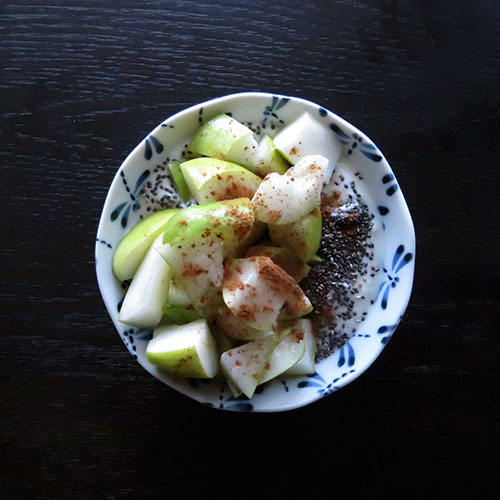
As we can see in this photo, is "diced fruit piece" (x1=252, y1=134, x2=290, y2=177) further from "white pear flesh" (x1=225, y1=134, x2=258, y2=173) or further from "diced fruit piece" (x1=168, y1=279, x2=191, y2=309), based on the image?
"diced fruit piece" (x1=168, y1=279, x2=191, y2=309)

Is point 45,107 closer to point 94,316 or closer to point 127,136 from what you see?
point 127,136

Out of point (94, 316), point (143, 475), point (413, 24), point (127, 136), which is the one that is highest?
point (413, 24)

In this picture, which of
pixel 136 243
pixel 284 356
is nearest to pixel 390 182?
pixel 284 356

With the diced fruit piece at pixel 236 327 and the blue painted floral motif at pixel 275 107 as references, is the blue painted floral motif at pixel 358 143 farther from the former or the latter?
the diced fruit piece at pixel 236 327

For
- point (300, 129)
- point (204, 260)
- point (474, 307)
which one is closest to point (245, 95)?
point (300, 129)

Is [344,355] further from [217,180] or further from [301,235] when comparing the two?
[217,180]

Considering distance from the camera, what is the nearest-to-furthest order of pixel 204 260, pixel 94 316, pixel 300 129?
pixel 204 260, pixel 300 129, pixel 94 316

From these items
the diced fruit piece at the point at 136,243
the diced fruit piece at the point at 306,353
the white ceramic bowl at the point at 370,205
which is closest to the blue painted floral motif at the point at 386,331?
the white ceramic bowl at the point at 370,205
